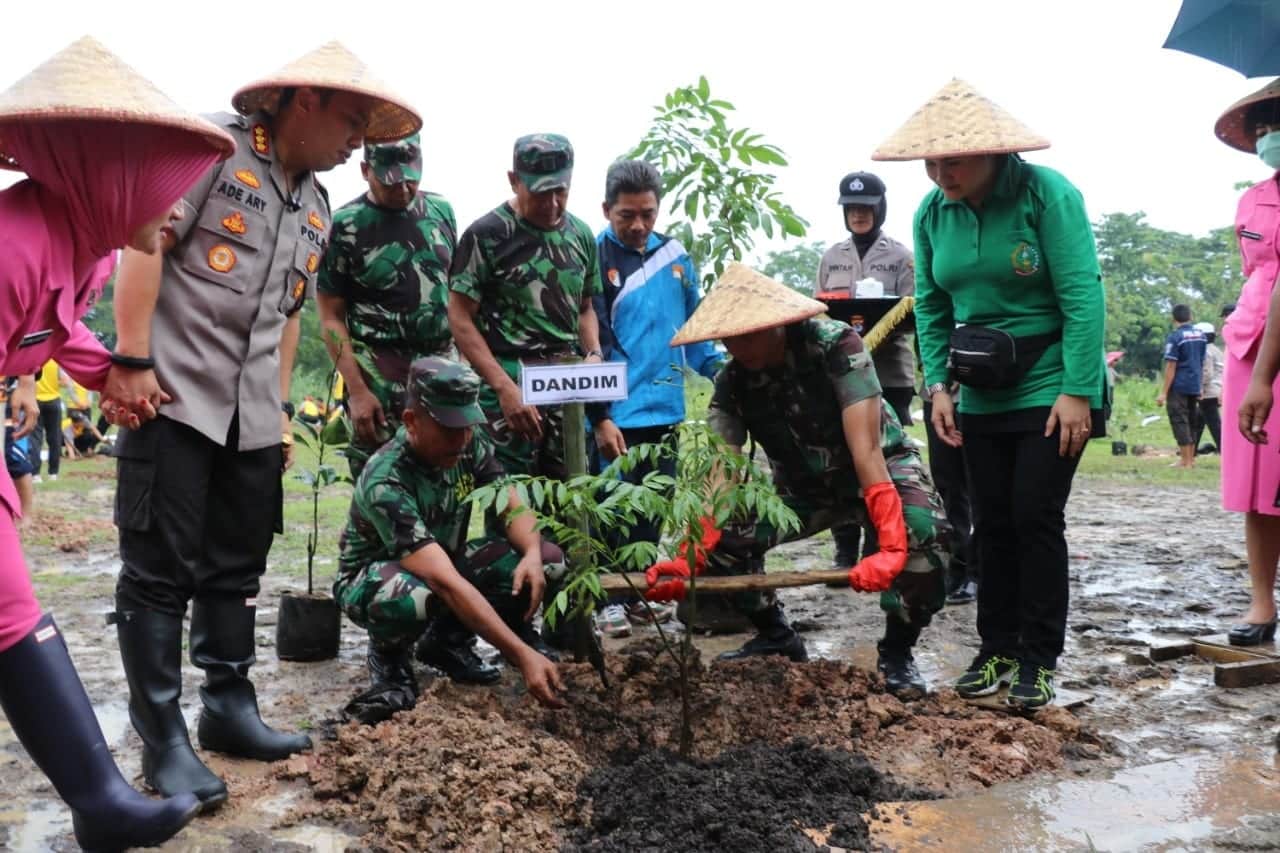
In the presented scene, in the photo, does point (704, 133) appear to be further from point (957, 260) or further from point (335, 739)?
point (335, 739)

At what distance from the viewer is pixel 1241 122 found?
4680 millimetres

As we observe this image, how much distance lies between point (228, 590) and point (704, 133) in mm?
2860

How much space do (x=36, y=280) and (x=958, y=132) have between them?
2747 millimetres

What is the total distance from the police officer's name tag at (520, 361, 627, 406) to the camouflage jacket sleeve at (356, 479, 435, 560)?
0.53 meters

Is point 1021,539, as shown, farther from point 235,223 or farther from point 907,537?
point 235,223

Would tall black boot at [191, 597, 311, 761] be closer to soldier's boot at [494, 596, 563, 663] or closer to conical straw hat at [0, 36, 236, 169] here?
soldier's boot at [494, 596, 563, 663]

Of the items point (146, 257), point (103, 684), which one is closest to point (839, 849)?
point (146, 257)

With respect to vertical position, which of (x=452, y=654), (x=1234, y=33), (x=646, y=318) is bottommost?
(x=452, y=654)

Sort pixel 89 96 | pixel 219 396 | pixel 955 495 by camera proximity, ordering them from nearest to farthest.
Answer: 1. pixel 89 96
2. pixel 219 396
3. pixel 955 495

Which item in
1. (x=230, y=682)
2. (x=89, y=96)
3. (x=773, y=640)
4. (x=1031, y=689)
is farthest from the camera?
(x=773, y=640)

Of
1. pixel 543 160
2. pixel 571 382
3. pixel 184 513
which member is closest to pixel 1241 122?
pixel 543 160

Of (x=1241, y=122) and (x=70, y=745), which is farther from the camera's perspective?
(x=1241, y=122)

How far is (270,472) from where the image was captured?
356 centimetres

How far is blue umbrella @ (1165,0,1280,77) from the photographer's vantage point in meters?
5.00
